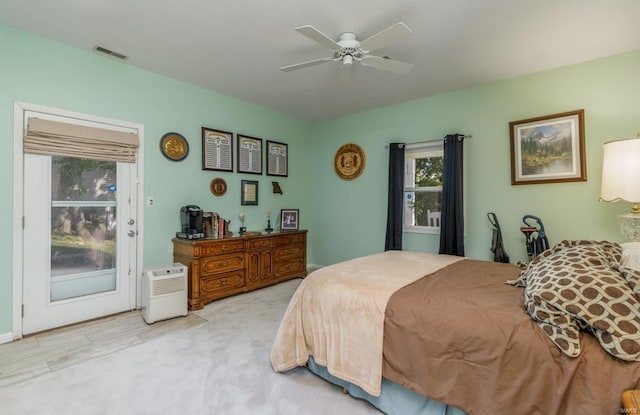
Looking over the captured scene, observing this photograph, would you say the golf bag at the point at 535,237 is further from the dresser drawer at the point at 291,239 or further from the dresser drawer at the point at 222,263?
the dresser drawer at the point at 222,263

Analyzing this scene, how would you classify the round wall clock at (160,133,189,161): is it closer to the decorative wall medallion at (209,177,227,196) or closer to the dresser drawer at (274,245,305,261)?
the decorative wall medallion at (209,177,227,196)

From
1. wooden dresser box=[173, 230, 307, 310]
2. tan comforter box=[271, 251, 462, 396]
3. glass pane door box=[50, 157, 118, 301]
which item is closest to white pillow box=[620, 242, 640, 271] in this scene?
tan comforter box=[271, 251, 462, 396]

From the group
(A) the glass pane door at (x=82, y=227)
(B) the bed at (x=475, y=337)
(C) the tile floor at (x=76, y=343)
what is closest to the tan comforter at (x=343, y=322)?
(B) the bed at (x=475, y=337)

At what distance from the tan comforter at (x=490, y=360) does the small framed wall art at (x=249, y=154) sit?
10.5 feet

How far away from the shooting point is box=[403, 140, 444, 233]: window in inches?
159

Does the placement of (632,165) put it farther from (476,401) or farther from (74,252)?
(74,252)

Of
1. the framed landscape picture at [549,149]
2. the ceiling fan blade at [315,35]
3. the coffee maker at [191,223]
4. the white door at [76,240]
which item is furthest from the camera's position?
the coffee maker at [191,223]

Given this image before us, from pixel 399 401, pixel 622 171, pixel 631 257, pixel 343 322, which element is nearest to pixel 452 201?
pixel 622 171

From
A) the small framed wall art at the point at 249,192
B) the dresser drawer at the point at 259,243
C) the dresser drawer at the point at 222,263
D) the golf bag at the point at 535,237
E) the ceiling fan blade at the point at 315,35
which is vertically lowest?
the dresser drawer at the point at 222,263

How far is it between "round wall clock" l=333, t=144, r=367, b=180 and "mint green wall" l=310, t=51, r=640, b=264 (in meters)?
0.09

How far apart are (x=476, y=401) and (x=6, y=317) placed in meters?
3.58

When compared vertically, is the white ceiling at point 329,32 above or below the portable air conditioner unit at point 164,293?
above

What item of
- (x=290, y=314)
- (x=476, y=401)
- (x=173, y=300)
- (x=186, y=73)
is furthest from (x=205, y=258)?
(x=476, y=401)

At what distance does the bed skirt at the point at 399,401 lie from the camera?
4.91 ft
